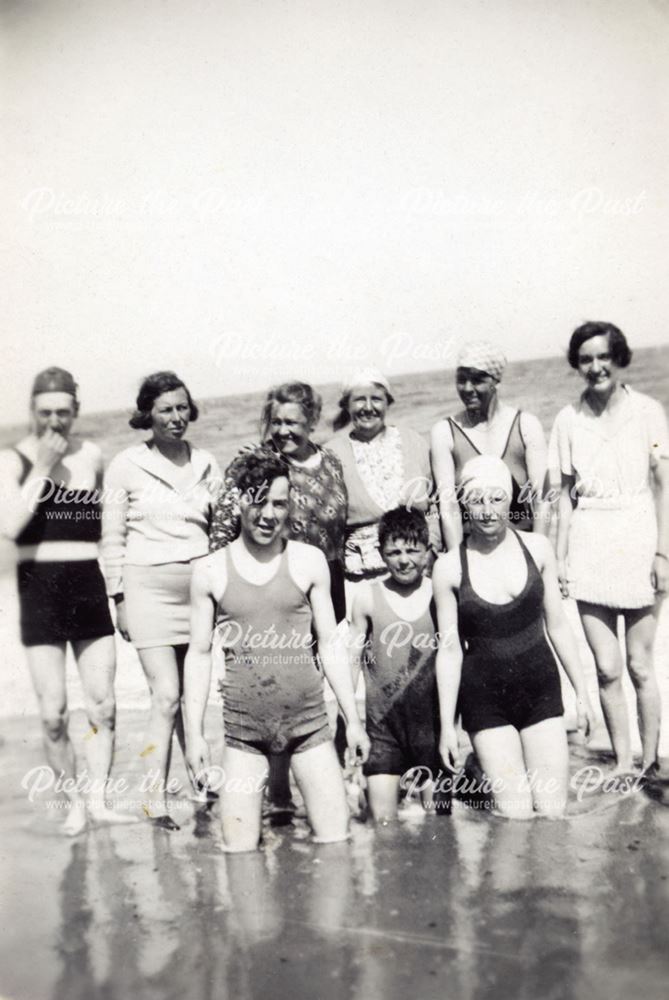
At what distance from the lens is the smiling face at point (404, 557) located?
392 centimetres

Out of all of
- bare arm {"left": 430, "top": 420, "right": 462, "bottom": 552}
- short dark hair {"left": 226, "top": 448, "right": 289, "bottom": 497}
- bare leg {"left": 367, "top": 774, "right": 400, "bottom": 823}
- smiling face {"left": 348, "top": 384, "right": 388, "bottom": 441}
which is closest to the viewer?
short dark hair {"left": 226, "top": 448, "right": 289, "bottom": 497}

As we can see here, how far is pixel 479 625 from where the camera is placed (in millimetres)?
3869

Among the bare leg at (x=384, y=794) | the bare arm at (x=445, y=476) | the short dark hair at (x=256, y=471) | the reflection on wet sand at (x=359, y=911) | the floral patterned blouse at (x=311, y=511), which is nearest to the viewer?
→ the reflection on wet sand at (x=359, y=911)

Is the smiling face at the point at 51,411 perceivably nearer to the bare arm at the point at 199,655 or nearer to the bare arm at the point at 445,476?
the bare arm at the point at 199,655

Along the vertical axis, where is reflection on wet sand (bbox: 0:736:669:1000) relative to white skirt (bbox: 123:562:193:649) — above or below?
below

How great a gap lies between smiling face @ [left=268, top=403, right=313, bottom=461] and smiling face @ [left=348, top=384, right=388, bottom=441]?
0.27m

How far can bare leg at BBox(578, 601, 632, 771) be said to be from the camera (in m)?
4.24

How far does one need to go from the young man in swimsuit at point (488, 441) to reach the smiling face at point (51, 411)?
1.83 metres

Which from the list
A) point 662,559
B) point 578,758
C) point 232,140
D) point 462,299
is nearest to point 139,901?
point 578,758

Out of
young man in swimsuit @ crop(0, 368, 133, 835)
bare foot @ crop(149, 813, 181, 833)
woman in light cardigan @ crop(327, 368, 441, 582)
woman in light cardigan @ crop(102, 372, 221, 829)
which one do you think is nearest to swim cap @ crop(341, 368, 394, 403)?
woman in light cardigan @ crop(327, 368, 441, 582)

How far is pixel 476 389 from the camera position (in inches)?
166

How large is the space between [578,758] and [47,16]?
4665 millimetres

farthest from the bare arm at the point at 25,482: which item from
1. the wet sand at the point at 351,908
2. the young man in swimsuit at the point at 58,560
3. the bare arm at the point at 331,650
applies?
the wet sand at the point at 351,908

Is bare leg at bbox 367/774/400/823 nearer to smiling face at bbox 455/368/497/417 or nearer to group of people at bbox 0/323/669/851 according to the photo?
group of people at bbox 0/323/669/851
